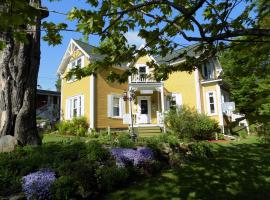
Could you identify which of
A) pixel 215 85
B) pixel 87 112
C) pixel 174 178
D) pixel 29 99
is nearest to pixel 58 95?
pixel 87 112

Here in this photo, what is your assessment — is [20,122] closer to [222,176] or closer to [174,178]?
[174,178]

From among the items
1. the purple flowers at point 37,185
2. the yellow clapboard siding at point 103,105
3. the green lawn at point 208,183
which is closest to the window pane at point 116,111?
the yellow clapboard siding at point 103,105

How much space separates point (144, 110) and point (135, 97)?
58.3 inches

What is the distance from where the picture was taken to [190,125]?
1803 centimetres

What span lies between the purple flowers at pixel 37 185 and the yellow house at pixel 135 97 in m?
15.2

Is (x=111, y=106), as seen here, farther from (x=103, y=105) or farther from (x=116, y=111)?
(x=116, y=111)

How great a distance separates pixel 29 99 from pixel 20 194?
13.2 feet

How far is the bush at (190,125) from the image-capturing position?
18.0 meters

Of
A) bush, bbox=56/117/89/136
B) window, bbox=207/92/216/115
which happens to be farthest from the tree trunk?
window, bbox=207/92/216/115

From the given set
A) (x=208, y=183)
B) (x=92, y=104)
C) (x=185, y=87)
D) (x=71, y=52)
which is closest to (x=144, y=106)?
(x=185, y=87)

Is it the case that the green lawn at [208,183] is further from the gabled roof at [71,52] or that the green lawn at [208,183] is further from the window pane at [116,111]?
the gabled roof at [71,52]

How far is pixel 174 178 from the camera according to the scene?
23.9 ft

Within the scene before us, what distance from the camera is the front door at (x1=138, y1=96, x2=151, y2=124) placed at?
77.3 feet

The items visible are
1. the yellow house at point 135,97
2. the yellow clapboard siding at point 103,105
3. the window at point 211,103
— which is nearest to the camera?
the yellow clapboard siding at point 103,105
